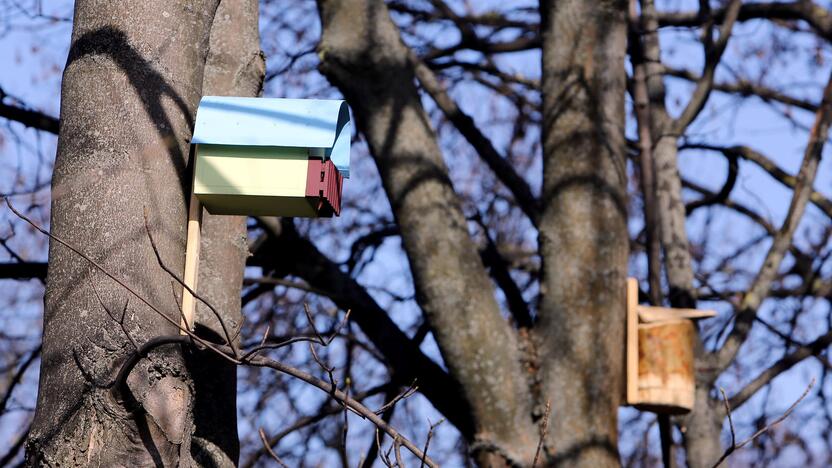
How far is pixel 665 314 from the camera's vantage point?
3557 millimetres

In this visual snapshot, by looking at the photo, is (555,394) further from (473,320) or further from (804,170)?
(804,170)

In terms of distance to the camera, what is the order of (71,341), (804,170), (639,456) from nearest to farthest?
(71,341) → (804,170) → (639,456)

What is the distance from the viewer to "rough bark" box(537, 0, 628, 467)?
334 centimetres

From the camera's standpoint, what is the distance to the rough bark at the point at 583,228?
11.0 ft

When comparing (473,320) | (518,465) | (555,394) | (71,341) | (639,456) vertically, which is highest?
(639,456)

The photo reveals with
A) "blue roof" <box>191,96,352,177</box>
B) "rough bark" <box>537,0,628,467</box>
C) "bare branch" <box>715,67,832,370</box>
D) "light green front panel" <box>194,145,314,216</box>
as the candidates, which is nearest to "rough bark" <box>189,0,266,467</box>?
"light green front panel" <box>194,145,314,216</box>

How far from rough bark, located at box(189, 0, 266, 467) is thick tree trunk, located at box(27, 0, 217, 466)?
1.71ft

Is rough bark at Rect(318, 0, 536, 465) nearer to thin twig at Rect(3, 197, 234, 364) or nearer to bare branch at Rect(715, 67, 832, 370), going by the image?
bare branch at Rect(715, 67, 832, 370)

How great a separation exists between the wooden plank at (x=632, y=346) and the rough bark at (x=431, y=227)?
349mm

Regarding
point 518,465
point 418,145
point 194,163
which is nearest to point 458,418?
point 518,465

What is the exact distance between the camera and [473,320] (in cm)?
343

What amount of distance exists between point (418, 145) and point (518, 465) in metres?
1.16

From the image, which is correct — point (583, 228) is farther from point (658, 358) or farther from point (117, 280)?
point (117, 280)

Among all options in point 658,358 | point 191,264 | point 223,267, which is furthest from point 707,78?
point 191,264
